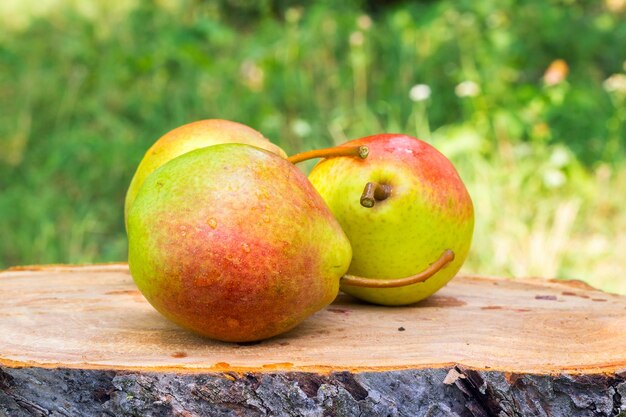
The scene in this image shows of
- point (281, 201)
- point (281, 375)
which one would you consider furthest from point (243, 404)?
point (281, 201)

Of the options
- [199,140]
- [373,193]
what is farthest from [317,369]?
[199,140]

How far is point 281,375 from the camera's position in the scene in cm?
131

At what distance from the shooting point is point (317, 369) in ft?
4.34

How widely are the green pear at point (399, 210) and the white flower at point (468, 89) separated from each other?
2.57m

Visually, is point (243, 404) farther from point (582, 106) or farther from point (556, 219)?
point (582, 106)

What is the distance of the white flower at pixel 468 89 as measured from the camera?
4.28m

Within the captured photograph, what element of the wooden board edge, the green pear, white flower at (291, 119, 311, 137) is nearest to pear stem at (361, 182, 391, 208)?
the green pear

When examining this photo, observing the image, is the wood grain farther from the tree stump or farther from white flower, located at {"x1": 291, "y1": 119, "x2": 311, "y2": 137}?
white flower, located at {"x1": 291, "y1": 119, "x2": 311, "y2": 137}

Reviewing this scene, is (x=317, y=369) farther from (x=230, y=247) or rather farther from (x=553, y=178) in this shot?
(x=553, y=178)

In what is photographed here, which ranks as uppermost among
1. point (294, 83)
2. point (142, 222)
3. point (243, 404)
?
point (294, 83)

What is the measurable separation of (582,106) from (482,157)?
0.83 m

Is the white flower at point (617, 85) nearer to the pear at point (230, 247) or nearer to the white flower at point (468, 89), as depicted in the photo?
the white flower at point (468, 89)

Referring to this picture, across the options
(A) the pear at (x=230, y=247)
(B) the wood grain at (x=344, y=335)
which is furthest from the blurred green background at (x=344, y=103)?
(A) the pear at (x=230, y=247)

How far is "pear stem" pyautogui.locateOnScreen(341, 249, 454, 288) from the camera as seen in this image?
160cm
